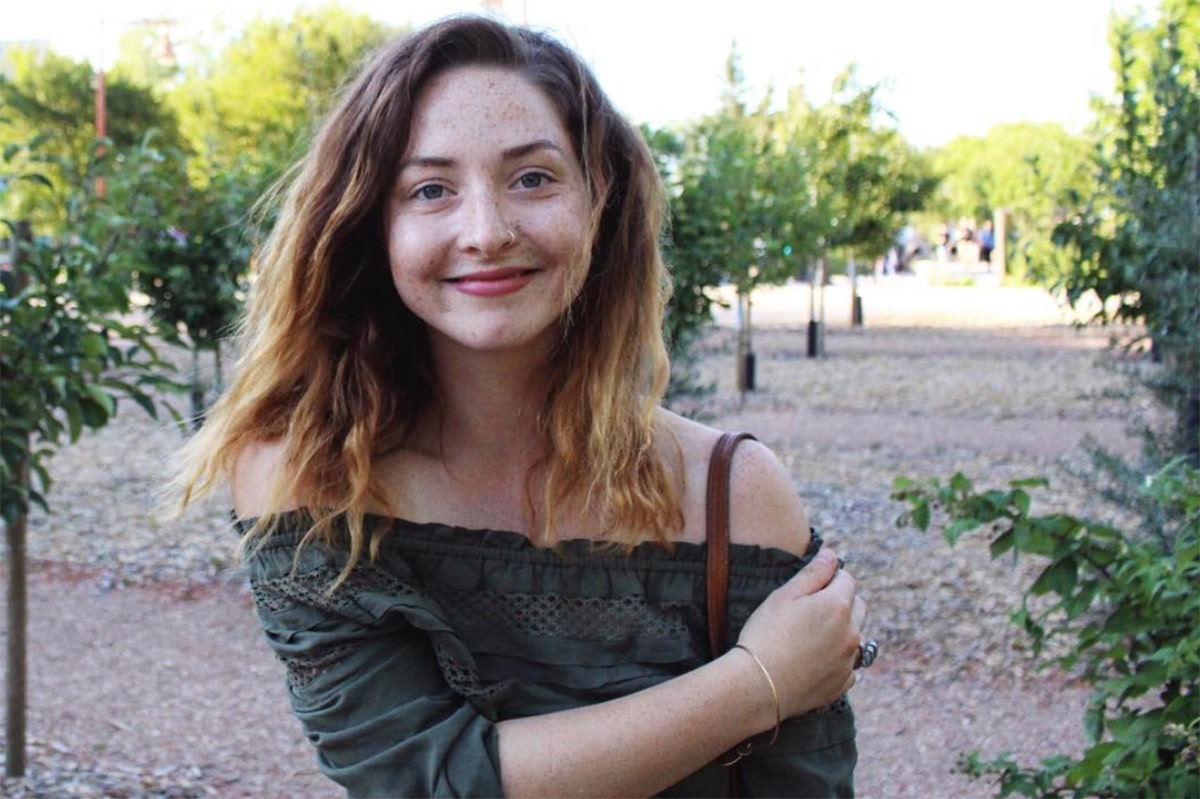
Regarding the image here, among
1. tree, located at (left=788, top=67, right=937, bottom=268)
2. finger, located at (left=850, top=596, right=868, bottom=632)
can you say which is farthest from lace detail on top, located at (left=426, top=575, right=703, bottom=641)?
tree, located at (left=788, top=67, right=937, bottom=268)

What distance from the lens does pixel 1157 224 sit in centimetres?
579

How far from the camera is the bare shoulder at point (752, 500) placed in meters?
1.75

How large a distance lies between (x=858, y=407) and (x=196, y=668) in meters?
9.84

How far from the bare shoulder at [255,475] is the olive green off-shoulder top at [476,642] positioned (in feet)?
0.09

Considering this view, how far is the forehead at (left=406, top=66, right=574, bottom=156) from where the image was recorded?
1706 mm

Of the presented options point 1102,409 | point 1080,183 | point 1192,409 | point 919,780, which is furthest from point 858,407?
point 919,780

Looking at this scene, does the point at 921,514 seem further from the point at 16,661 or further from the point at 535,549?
the point at 16,661

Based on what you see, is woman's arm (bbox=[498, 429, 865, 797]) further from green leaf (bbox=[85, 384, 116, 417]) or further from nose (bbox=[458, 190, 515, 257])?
green leaf (bbox=[85, 384, 116, 417])

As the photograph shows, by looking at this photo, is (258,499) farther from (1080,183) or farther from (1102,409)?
(1102,409)

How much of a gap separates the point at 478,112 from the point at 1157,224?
4674mm

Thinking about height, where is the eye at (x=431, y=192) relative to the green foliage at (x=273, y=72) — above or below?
below

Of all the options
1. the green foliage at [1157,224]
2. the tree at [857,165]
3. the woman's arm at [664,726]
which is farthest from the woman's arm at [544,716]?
the tree at [857,165]

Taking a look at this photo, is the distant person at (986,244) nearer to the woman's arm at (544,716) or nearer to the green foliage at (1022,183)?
the green foliage at (1022,183)

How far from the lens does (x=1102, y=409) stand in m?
14.7
